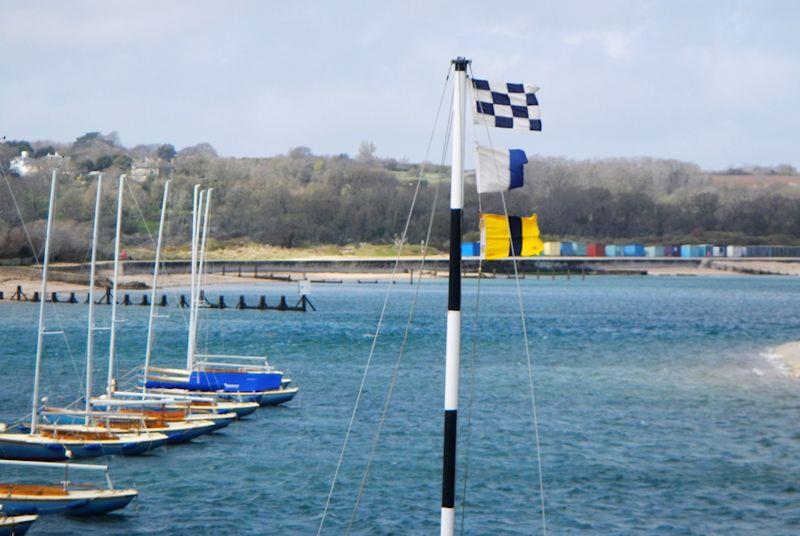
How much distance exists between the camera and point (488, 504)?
3366cm

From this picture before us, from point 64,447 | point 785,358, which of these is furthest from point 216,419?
point 785,358

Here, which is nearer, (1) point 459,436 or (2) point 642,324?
(1) point 459,436

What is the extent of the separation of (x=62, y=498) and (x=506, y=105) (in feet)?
58.3

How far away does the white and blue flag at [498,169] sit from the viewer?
52.6 feet

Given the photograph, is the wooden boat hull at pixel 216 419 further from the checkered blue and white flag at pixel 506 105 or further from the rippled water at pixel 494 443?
the checkered blue and white flag at pixel 506 105

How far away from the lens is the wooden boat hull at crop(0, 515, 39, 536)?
2633cm

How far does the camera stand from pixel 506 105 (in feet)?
52.0

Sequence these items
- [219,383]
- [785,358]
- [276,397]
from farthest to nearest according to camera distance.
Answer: [785,358] → [276,397] → [219,383]

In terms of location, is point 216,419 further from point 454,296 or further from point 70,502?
point 454,296

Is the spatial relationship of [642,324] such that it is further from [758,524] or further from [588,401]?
[758,524]

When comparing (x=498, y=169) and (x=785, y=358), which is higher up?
(x=498, y=169)

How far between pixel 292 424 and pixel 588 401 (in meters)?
15.4

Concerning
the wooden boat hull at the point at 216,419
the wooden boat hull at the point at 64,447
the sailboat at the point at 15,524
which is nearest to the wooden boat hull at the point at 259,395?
the wooden boat hull at the point at 216,419

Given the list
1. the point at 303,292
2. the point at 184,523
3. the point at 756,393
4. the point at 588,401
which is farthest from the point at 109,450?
the point at 303,292
